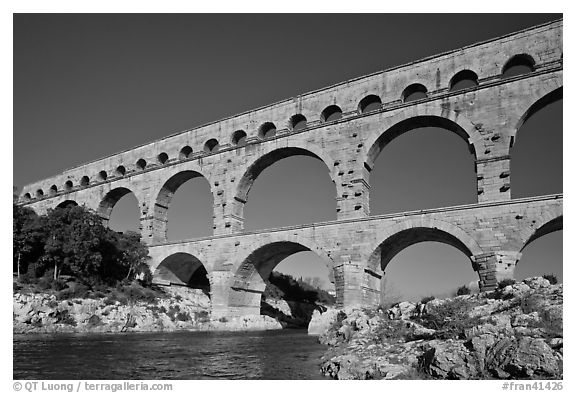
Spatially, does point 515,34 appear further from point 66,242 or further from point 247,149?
point 66,242

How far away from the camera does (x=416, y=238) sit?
24891 millimetres

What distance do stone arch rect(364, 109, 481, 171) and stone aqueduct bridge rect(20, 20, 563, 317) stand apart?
0.07 meters

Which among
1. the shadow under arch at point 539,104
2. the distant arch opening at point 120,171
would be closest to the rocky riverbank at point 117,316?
the distant arch opening at point 120,171

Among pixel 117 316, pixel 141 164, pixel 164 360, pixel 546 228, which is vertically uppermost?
pixel 141 164

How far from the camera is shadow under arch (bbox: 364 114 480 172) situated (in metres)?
24.1

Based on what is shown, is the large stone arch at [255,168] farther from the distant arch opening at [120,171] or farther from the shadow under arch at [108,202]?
the distant arch opening at [120,171]

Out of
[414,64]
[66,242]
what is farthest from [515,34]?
[66,242]

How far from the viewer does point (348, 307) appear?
77.3 ft

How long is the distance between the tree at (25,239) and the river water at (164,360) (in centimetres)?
1255

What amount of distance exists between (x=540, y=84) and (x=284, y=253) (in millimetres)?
16020

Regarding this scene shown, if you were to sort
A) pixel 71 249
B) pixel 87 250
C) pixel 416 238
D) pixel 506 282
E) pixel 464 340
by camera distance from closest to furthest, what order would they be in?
pixel 464 340 < pixel 506 282 < pixel 416 238 < pixel 71 249 < pixel 87 250

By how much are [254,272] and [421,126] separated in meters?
12.7

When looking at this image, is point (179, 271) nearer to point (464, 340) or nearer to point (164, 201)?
point (164, 201)

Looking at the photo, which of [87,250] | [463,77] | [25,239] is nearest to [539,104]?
[463,77]
